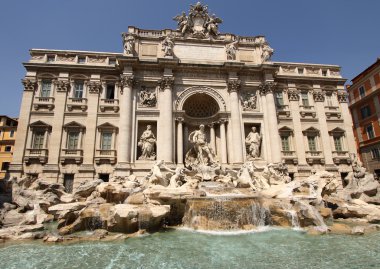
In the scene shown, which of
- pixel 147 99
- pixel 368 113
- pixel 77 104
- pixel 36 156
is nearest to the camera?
pixel 36 156

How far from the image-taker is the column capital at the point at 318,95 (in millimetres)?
23109

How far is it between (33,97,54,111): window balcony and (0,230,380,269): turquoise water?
13967 mm

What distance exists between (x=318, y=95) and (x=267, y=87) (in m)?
6.26

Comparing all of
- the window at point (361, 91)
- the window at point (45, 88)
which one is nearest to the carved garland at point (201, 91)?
Answer: the window at point (45, 88)

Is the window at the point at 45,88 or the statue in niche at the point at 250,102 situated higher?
the window at the point at 45,88

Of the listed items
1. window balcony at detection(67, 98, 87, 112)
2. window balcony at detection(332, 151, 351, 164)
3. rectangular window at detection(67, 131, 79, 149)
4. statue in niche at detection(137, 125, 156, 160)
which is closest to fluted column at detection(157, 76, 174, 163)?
statue in niche at detection(137, 125, 156, 160)

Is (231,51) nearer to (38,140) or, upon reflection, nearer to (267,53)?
(267,53)

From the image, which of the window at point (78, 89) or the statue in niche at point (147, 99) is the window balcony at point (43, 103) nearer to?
the window at point (78, 89)

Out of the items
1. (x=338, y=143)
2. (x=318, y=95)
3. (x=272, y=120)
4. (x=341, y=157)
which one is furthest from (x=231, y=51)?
(x=341, y=157)

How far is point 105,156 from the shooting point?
1869 centimetres

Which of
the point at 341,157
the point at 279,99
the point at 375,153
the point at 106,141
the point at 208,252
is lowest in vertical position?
the point at 208,252

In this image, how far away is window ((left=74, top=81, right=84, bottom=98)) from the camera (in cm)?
2031

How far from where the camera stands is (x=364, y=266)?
5.98 metres

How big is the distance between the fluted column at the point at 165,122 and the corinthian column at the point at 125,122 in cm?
249
